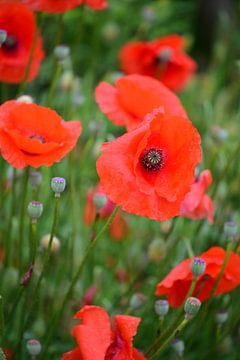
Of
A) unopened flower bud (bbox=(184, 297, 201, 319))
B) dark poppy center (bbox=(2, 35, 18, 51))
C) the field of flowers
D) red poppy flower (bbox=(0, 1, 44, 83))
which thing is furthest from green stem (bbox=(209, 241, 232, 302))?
dark poppy center (bbox=(2, 35, 18, 51))

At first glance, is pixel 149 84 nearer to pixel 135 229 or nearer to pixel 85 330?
pixel 85 330

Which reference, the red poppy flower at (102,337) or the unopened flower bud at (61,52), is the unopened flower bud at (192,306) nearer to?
the red poppy flower at (102,337)

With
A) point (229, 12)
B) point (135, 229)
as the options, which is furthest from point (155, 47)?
point (229, 12)

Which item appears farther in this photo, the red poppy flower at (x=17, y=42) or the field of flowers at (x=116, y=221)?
the red poppy flower at (x=17, y=42)

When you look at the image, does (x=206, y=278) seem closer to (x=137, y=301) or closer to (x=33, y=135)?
(x=137, y=301)

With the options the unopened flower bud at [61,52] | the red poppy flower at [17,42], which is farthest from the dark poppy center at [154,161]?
the red poppy flower at [17,42]

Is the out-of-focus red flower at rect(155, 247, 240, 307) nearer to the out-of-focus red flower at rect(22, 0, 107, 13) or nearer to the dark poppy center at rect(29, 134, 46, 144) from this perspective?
the dark poppy center at rect(29, 134, 46, 144)

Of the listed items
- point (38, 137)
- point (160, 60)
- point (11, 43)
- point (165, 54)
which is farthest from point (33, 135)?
point (160, 60)
